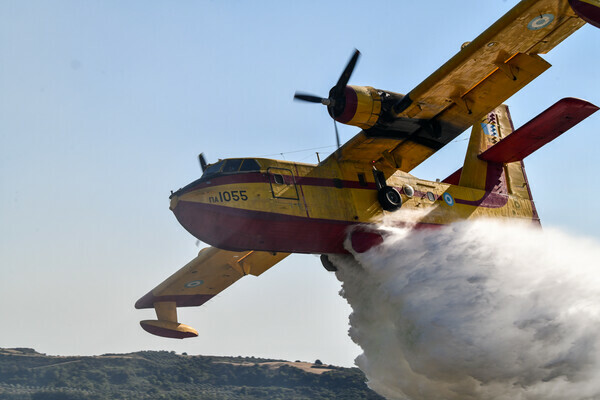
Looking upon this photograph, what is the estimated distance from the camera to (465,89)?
13.7m

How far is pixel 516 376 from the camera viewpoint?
43.2 feet

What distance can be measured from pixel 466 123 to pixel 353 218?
11.9 feet

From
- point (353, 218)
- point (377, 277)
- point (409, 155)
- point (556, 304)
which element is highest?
point (409, 155)

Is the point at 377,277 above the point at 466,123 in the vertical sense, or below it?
below

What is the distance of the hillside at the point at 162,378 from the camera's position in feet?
87.5

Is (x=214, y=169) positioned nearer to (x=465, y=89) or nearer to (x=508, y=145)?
(x=465, y=89)

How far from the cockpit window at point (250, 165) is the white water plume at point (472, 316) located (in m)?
3.29

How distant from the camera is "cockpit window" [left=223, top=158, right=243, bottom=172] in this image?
13.2 m

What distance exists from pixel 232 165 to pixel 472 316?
20.9 feet

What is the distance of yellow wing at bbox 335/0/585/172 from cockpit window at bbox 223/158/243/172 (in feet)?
8.53

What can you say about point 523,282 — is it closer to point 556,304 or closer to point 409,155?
point 556,304

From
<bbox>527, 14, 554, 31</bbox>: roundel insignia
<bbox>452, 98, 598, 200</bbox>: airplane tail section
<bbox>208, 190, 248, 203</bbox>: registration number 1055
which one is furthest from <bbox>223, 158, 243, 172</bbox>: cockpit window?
<bbox>452, 98, 598, 200</bbox>: airplane tail section

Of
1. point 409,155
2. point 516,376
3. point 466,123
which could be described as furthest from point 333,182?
point 516,376

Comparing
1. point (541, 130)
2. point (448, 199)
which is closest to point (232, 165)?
point (448, 199)
